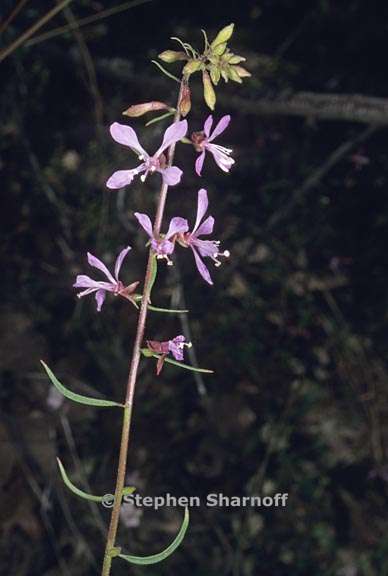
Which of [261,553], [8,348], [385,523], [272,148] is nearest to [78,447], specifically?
[8,348]

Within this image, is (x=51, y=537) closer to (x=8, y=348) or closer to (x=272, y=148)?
(x=8, y=348)

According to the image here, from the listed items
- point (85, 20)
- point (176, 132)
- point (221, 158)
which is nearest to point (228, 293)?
point (85, 20)

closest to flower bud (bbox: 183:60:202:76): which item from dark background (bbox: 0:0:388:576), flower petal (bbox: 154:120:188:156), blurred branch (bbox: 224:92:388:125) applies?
flower petal (bbox: 154:120:188:156)

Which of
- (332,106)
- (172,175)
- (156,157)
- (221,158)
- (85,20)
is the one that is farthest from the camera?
(85,20)

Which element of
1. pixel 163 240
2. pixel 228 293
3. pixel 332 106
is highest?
pixel 332 106

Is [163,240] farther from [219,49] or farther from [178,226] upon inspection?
[219,49]

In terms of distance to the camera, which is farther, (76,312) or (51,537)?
(76,312)
